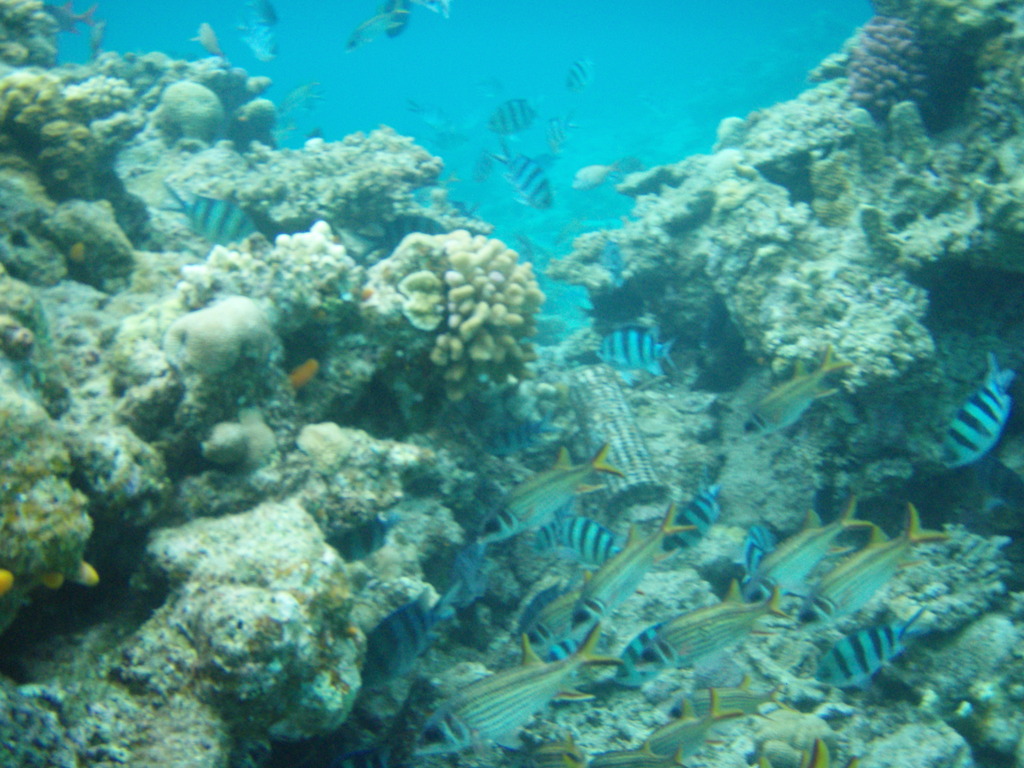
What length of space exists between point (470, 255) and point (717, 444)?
3.51 m

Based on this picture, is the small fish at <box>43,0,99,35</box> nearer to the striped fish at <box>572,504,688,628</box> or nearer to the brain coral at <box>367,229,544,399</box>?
the brain coral at <box>367,229,544,399</box>

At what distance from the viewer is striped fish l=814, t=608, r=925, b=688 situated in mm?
2912

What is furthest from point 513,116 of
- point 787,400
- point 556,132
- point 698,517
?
point 698,517

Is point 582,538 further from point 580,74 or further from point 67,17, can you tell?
point 67,17

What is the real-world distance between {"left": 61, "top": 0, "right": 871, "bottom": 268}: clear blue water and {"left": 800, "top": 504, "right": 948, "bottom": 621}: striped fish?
6.69m

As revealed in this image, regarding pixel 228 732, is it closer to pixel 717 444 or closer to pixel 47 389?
pixel 47 389

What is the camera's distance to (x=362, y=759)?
236 centimetres

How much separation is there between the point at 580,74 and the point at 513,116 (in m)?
1.88

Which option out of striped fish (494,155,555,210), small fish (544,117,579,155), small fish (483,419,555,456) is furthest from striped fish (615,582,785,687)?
small fish (544,117,579,155)

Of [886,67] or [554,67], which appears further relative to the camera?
[554,67]

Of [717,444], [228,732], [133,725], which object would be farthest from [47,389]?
[717,444]

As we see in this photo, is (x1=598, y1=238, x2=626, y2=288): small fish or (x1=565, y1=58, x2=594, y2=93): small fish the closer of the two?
(x1=598, y1=238, x2=626, y2=288): small fish

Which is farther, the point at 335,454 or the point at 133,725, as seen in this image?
the point at 335,454

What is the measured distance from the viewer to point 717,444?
5609 millimetres
